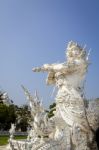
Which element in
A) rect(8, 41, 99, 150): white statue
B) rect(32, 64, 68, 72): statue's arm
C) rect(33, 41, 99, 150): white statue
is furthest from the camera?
rect(32, 64, 68, 72): statue's arm

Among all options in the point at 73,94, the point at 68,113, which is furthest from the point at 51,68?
the point at 68,113

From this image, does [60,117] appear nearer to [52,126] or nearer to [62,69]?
[52,126]

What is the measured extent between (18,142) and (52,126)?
4.07 feet

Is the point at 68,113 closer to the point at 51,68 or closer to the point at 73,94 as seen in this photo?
the point at 73,94

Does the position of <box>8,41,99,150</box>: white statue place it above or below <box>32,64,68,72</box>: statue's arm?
below

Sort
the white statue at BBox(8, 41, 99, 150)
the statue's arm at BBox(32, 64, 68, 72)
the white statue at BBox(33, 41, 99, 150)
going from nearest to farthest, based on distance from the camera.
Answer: the white statue at BBox(8, 41, 99, 150) < the white statue at BBox(33, 41, 99, 150) < the statue's arm at BBox(32, 64, 68, 72)

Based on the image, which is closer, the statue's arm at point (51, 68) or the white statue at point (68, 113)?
the white statue at point (68, 113)

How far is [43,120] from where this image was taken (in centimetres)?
912

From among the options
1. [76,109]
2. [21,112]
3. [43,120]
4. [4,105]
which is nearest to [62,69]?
[76,109]

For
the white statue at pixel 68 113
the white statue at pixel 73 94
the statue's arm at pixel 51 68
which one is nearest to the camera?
the white statue at pixel 68 113

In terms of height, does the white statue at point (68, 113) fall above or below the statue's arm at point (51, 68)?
below

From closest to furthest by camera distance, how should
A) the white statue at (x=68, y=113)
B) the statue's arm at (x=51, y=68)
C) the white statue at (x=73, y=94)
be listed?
the white statue at (x=68, y=113), the white statue at (x=73, y=94), the statue's arm at (x=51, y=68)

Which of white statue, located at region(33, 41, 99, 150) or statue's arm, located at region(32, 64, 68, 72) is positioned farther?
statue's arm, located at region(32, 64, 68, 72)

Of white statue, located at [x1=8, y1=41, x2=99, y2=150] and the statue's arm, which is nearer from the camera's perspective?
white statue, located at [x1=8, y1=41, x2=99, y2=150]
